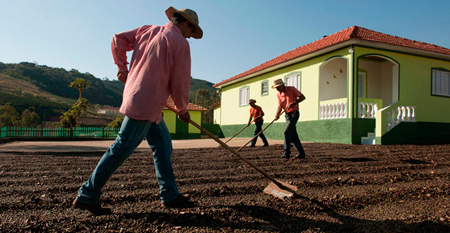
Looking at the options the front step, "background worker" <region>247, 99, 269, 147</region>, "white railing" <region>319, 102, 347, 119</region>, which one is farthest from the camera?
"white railing" <region>319, 102, 347, 119</region>

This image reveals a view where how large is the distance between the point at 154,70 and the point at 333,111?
447 inches

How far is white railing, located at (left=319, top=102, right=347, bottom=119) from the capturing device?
12.3m

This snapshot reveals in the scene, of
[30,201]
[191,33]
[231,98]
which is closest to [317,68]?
[231,98]

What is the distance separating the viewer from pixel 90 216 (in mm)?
2568

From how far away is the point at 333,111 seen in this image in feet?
41.9

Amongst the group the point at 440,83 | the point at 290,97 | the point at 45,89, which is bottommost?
the point at 290,97

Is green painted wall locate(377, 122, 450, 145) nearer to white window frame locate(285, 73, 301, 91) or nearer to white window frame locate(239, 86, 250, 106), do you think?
white window frame locate(285, 73, 301, 91)

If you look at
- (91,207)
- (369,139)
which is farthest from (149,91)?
(369,139)

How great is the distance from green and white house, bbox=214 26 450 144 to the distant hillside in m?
65.7

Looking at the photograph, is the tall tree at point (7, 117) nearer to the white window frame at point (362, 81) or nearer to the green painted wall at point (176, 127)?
the green painted wall at point (176, 127)

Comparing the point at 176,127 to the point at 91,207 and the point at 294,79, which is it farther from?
the point at 91,207

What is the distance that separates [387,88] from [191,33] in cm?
1410

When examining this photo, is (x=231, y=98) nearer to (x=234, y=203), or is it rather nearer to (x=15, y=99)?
(x=234, y=203)

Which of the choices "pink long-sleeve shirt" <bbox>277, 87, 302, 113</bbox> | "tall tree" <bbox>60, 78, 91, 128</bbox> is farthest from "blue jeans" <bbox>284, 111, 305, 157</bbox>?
"tall tree" <bbox>60, 78, 91, 128</bbox>
